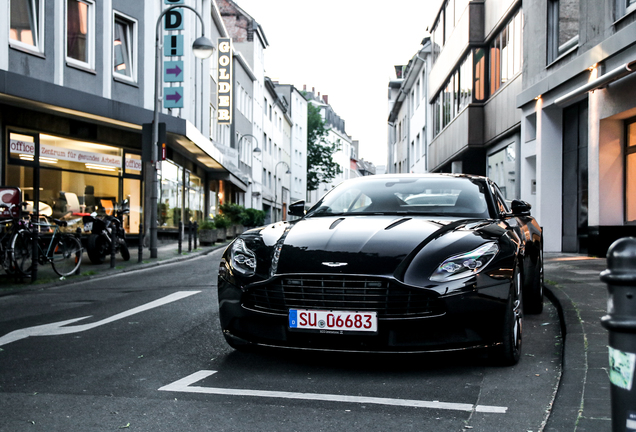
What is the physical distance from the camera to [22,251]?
1089 cm

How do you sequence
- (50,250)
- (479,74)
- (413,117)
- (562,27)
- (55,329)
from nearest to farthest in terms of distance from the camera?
(55,329) < (50,250) < (562,27) < (479,74) < (413,117)

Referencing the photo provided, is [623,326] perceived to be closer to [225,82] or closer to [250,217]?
[250,217]

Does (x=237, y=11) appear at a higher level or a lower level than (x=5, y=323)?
higher

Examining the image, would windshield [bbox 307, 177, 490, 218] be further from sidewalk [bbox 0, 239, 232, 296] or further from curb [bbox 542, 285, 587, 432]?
sidewalk [bbox 0, 239, 232, 296]

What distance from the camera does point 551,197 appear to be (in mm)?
16625

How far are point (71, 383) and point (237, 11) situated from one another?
5332cm

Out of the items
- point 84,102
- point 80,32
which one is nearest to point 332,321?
point 84,102

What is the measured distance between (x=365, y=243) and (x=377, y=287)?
0.41 metres

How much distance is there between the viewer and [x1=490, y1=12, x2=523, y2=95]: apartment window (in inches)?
776

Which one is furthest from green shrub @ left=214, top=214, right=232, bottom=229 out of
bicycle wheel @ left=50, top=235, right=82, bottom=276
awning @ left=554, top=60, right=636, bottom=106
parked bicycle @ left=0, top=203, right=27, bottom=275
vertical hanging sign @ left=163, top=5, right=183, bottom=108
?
parked bicycle @ left=0, top=203, right=27, bottom=275

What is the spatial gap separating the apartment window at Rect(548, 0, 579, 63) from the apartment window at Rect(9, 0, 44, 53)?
1222 cm

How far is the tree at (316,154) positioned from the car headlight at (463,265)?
8199 cm

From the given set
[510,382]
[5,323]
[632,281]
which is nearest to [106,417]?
[510,382]

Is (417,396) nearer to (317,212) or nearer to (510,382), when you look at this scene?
(510,382)
